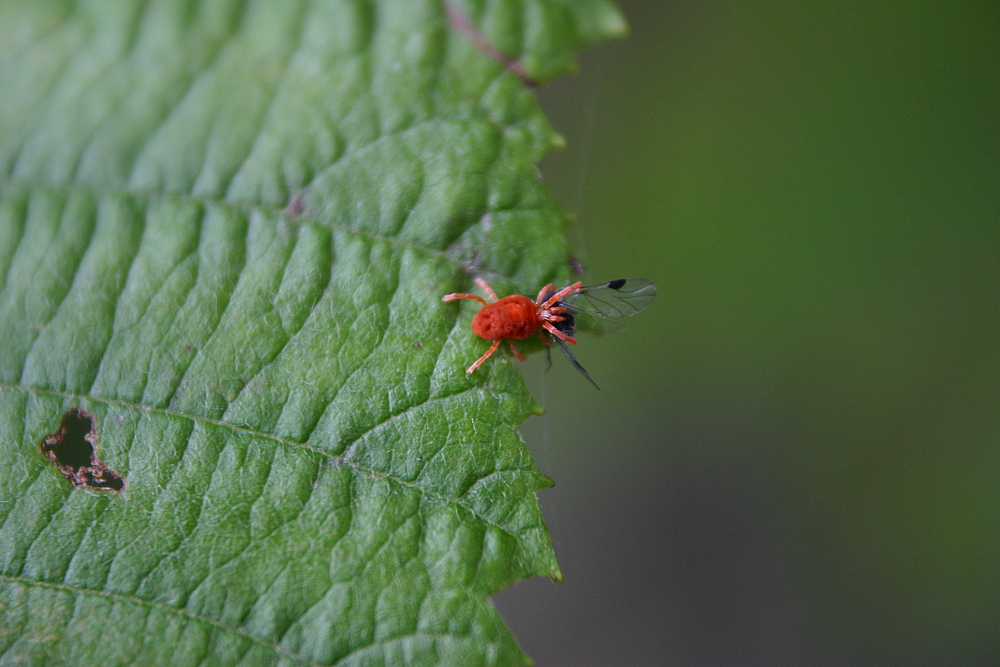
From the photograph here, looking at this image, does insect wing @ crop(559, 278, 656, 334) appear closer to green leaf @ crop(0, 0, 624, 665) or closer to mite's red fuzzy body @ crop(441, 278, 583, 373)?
mite's red fuzzy body @ crop(441, 278, 583, 373)

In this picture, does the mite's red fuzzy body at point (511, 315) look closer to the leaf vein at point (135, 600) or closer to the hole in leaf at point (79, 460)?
the leaf vein at point (135, 600)

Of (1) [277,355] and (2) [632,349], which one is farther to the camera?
(2) [632,349]

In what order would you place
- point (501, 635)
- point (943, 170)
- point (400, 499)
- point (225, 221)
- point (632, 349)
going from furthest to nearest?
point (632, 349) → point (943, 170) → point (225, 221) → point (400, 499) → point (501, 635)

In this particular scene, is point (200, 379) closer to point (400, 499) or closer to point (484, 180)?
point (400, 499)

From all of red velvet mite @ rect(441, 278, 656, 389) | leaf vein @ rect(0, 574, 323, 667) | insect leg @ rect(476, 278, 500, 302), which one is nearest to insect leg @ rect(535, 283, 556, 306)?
red velvet mite @ rect(441, 278, 656, 389)

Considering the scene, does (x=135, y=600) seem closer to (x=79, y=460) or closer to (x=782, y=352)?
(x=79, y=460)

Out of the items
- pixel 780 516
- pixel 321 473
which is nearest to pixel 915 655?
pixel 780 516

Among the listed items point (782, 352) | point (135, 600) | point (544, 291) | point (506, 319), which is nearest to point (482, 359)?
point (506, 319)

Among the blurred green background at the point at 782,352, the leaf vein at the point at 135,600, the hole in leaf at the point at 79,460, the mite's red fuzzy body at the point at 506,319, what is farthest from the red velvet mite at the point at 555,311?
the blurred green background at the point at 782,352
